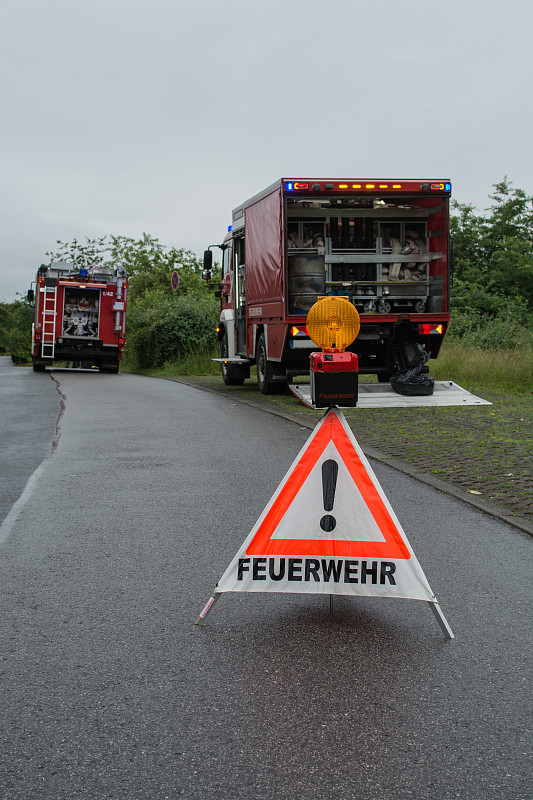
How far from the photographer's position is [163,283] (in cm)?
5056

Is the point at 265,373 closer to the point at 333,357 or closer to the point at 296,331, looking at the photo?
the point at 296,331

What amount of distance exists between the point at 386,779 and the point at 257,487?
4765 millimetres

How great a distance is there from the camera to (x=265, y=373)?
1627 centimetres

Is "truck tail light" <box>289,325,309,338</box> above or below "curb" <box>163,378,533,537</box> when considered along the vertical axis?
above

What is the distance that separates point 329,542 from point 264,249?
11.9m

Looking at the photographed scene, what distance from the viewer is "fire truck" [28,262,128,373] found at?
28250 mm

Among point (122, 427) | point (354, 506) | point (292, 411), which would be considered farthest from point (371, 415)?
point (354, 506)

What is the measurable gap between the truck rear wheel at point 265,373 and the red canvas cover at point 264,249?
0.85m

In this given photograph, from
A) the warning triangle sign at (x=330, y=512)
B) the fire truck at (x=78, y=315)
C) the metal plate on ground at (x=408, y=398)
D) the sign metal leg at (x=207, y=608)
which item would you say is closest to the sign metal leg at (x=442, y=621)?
the warning triangle sign at (x=330, y=512)

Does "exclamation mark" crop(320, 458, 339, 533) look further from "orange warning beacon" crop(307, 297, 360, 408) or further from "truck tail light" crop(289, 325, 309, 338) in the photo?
"truck tail light" crop(289, 325, 309, 338)

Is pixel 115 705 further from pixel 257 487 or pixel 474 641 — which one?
pixel 257 487

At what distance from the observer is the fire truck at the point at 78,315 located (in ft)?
92.7

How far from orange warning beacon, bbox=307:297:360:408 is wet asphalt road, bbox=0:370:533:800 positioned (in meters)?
1.04

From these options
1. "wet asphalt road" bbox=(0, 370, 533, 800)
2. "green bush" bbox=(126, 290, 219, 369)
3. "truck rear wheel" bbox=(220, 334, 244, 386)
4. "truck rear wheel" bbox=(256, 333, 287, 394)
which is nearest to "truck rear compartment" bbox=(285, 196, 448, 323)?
"truck rear wheel" bbox=(256, 333, 287, 394)
